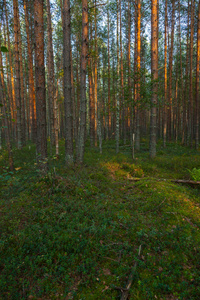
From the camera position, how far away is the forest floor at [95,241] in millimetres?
2826

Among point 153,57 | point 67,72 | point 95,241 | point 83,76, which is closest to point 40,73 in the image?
point 67,72

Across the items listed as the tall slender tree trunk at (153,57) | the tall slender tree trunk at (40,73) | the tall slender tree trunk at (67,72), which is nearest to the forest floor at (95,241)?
the tall slender tree trunk at (40,73)

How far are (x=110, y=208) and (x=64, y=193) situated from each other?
5.32 ft

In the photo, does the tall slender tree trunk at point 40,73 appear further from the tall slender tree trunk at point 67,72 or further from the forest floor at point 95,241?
the tall slender tree trunk at point 67,72

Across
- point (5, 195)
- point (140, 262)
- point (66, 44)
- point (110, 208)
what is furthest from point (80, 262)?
point (66, 44)

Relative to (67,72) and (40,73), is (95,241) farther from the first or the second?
(67,72)

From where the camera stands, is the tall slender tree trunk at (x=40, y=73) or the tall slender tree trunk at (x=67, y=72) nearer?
→ the tall slender tree trunk at (x=40, y=73)

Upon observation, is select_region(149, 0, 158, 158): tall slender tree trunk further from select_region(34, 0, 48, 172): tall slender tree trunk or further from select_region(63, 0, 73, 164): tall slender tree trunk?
select_region(34, 0, 48, 172): tall slender tree trunk

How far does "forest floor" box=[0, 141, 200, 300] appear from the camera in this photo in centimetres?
283

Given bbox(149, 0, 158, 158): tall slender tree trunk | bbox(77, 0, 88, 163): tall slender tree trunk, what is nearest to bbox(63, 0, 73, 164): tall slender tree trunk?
bbox(77, 0, 88, 163): tall slender tree trunk

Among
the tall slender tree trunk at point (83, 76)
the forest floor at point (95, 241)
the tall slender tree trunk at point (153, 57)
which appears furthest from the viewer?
the tall slender tree trunk at point (153, 57)

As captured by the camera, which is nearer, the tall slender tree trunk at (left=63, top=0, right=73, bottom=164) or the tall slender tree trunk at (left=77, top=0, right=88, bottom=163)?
the tall slender tree trunk at (left=63, top=0, right=73, bottom=164)

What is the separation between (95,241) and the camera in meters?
3.71

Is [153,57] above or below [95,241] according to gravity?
above
